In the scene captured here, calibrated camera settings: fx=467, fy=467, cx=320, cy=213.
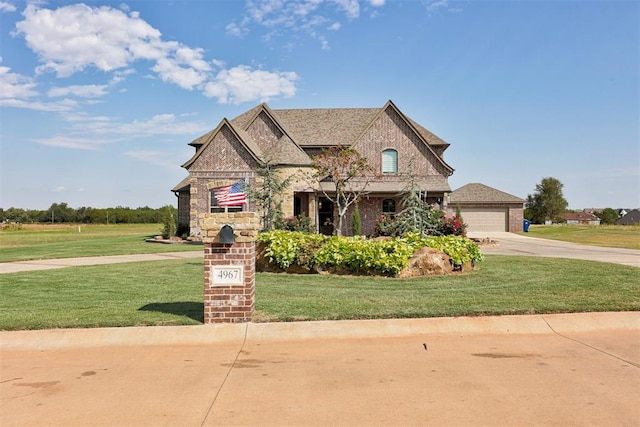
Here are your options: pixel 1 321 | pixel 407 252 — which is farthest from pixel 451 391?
pixel 407 252

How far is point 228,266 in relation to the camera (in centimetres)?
741

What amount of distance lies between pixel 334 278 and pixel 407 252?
80.3 inches

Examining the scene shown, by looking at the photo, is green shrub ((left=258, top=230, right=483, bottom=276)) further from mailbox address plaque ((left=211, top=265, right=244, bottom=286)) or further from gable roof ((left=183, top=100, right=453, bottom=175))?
gable roof ((left=183, top=100, right=453, bottom=175))

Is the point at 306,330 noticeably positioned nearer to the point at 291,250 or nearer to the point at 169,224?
the point at 291,250

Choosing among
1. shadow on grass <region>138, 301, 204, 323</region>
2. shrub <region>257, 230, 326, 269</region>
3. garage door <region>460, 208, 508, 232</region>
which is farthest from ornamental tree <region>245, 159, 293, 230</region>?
garage door <region>460, 208, 508, 232</region>

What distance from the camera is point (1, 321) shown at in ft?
24.4

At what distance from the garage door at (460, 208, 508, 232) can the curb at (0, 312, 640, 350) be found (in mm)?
35689

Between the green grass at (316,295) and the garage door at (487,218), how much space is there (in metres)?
28.7

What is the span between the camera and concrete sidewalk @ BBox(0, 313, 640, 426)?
418 cm

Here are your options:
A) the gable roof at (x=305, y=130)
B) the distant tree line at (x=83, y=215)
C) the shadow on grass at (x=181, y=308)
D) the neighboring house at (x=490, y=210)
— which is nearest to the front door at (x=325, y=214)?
the gable roof at (x=305, y=130)

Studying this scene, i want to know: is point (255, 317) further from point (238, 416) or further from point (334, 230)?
point (334, 230)

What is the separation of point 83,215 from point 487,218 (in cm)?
9998

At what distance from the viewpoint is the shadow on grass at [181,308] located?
25.7 feet

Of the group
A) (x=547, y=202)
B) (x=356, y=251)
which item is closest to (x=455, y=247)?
(x=356, y=251)
